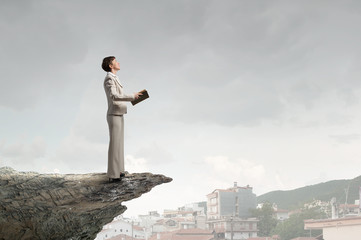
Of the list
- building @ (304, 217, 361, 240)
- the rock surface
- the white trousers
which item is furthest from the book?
building @ (304, 217, 361, 240)

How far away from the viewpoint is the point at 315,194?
94438mm

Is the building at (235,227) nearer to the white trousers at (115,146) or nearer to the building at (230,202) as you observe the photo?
the building at (230,202)

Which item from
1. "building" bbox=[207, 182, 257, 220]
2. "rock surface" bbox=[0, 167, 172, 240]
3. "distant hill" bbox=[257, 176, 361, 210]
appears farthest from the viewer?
"distant hill" bbox=[257, 176, 361, 210]

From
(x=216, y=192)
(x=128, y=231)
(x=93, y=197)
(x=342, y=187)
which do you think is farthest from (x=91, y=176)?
(x=342, y=187)

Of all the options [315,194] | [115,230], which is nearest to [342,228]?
[115,230]

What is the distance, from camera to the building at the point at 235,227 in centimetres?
5644

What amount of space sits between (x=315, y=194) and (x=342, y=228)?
54484mm

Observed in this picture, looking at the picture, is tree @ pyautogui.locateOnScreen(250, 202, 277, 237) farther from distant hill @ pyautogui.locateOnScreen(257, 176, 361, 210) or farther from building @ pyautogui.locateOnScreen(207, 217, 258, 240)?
distant hill @ pyautogui.locateOnScreen(257, 176, 361, 210)

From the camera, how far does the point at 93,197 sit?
552 centimetres

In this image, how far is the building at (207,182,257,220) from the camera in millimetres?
64938

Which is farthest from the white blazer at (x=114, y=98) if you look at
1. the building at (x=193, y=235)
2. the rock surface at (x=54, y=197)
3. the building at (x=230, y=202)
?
the building at (x=230, y=202)

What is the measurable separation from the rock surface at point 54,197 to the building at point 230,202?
58.7 meters

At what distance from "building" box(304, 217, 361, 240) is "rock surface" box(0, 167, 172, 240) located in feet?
125

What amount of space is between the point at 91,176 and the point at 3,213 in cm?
118
